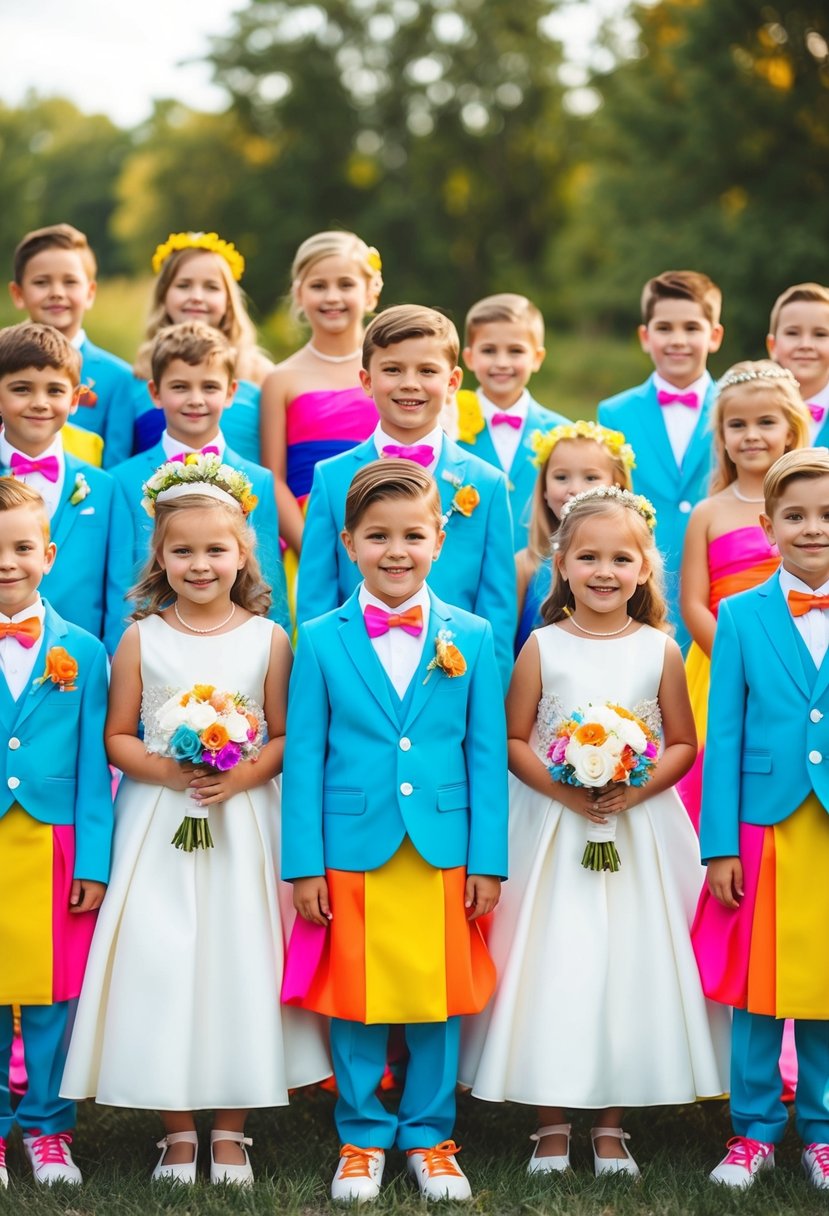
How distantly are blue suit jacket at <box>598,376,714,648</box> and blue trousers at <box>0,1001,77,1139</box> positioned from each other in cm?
341

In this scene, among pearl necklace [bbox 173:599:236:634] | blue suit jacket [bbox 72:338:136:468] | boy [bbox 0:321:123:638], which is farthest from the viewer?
blue suit jacket [bbox 72:338:136:468]

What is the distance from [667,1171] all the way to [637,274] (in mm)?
25718

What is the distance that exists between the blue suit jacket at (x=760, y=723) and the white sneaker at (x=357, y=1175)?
1504mm

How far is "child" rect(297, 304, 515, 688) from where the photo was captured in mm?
5691

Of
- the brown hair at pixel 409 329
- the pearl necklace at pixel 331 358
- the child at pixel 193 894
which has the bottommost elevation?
the child at pixel 193 894

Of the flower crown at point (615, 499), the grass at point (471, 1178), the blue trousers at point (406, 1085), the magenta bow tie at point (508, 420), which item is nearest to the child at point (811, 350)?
the magenta bow tie at point (508, 420)

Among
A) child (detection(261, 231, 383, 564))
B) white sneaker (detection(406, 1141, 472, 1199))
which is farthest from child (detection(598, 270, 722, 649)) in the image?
white sneaker (detection(406, 1141, 472, 1199))

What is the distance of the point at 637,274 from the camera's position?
95.3 feet

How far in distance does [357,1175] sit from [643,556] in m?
2.33

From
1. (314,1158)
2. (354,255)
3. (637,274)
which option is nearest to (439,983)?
(314,1158)

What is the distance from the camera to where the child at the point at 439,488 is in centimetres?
569

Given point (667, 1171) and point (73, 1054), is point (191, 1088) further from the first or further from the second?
point (667, 1171)

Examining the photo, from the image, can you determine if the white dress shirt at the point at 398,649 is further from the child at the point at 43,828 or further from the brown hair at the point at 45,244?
the brown hair at the point at 45,244

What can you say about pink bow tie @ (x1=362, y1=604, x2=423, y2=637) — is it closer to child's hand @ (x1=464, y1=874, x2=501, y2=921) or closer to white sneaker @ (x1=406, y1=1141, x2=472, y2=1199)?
child's hand @ (x1=464, y1=874, x2=501, y2=921)
